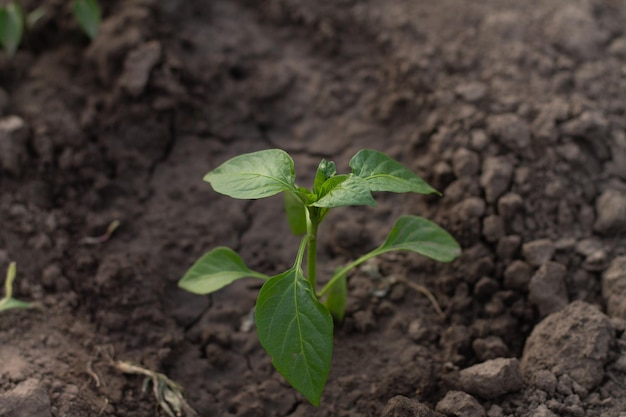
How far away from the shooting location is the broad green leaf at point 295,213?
2570 mm

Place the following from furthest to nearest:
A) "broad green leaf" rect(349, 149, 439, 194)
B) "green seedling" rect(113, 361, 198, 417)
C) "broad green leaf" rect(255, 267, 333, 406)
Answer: "green seedling" rect(113, 361, 198, 417) → "broad green leaf" rect(349, 149, 439, 194) → "broad green leaf" rect(255, 267, 333, 406)

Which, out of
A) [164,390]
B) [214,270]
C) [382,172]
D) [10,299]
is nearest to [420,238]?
[382,172]

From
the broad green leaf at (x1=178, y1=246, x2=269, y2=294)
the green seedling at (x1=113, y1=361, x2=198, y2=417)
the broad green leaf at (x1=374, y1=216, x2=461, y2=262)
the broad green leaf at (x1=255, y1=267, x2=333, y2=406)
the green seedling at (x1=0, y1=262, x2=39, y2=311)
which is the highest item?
the broad green leaf at (x1=374, y1=216, x2=461, y2=262)

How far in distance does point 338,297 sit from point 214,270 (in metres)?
0.48

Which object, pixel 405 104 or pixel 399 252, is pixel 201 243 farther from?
pixel 405 104

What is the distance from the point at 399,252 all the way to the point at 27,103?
1.88 m

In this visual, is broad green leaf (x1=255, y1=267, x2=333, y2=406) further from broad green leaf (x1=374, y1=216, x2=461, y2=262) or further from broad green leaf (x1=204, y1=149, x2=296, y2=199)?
broad green leaf (x1=374, y1=216, x2=461, y2=262)

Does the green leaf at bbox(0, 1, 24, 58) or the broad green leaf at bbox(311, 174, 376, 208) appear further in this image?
the green leaf at bbox(0, 1, 24, 58)

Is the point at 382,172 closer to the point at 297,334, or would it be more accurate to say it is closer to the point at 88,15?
the point at 297,334

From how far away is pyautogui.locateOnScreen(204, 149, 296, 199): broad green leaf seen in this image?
2.12 m

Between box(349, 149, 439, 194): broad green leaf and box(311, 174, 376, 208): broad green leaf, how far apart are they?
0.05 meters

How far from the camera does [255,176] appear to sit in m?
2.18

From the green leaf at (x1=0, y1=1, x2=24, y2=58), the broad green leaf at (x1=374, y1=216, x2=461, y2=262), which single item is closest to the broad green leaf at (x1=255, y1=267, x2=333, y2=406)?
the broad green leaf at (x1=374, y1=216, x2=461, y2=262)

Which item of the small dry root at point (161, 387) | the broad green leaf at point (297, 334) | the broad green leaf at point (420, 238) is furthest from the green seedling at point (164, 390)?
the broad green leaf at point (420, 238)
